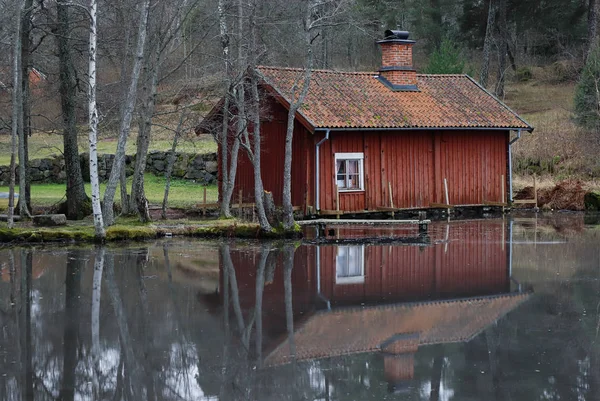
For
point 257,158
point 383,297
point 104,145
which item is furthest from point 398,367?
point 104,145

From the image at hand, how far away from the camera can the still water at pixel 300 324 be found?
8.26 m

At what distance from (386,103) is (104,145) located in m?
18.2

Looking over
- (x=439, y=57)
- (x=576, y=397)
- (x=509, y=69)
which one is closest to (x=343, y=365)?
(x=576, y=397)

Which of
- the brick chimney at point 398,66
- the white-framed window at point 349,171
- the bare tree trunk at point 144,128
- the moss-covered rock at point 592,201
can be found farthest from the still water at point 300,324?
the brick chimney at point 398,66

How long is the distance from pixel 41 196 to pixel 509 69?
31525mm

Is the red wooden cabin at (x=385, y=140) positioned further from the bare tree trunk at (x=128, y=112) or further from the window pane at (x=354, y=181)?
the bare tree trunk at (x=128, y=112)

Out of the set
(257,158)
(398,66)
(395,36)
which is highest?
(395,36)

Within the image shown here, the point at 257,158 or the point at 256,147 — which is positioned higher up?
the point at 256,147

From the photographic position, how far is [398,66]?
29094 millimetres

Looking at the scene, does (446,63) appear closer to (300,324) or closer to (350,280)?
(350,280)

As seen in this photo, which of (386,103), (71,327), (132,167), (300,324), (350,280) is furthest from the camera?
(132,167)

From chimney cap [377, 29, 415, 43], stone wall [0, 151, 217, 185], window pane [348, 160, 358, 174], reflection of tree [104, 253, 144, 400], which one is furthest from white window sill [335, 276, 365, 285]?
stone wall [0, 151, 217, 185]

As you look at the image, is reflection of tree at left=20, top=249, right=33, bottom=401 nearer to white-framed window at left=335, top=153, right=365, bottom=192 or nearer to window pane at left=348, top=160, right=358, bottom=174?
white-framed window at left=335, top=153, right=365, bottom=192

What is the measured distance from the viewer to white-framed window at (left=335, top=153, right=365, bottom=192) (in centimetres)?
2623
